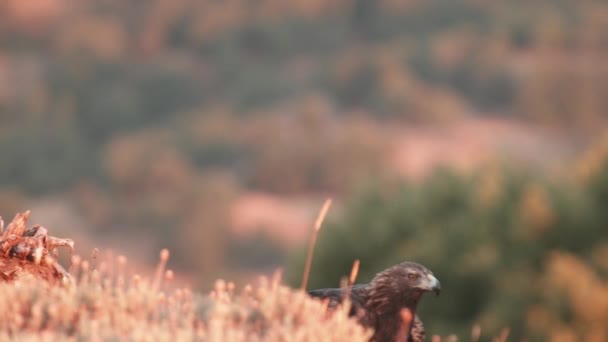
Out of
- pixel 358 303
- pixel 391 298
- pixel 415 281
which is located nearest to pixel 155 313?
pixel 358 303

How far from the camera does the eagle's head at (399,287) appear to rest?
26.7ft

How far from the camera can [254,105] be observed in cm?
9119

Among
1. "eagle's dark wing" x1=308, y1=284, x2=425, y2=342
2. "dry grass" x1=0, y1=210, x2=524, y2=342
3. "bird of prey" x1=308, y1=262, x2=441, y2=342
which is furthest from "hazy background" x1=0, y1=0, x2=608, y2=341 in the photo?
"dry grass" x1=0, y1=210, x2=524, y2=342

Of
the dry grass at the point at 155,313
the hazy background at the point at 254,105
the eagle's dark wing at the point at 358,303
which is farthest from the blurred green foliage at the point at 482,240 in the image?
the hazy background at the point at 254,105

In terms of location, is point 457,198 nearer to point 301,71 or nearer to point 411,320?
point 411,320

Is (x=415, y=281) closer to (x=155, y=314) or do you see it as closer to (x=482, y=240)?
(x=155, y=314)

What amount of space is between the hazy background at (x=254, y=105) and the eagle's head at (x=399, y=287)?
46.3 meters

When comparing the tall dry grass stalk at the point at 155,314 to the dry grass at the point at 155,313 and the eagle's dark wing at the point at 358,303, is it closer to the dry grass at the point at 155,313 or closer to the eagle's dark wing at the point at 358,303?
the dry grass at the point at 155,313

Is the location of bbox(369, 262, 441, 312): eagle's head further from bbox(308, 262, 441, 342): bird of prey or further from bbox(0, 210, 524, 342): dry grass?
bbox(0, 210, 524, 342): dry grass

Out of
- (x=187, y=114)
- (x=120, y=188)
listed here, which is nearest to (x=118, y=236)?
(x=120, y=188)

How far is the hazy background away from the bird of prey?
46.2 metres

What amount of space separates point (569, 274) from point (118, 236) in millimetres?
50107

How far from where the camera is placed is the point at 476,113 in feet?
288

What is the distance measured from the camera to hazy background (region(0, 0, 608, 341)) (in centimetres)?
7156
